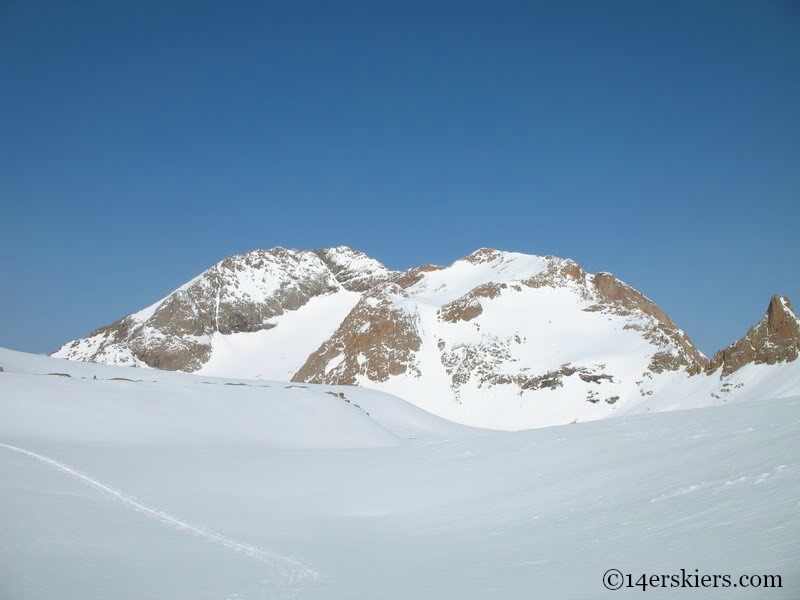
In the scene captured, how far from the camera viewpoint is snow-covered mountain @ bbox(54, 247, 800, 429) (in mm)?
85312

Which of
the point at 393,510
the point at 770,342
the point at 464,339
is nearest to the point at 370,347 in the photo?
the point at 464,339

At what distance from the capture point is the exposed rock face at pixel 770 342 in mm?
75438

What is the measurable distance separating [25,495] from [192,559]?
313cm

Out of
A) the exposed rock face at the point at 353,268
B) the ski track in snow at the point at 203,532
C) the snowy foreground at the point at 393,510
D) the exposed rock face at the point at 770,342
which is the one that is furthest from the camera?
the exposed rock face at the point at 353,268

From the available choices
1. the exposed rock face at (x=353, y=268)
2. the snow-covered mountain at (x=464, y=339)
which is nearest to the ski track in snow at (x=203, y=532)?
the snow-covered mountain at (x=464, y=339)

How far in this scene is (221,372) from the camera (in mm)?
134250

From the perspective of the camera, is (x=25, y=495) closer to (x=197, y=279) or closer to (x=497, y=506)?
(x=497, y=506)

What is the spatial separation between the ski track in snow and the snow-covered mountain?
70.5 meters

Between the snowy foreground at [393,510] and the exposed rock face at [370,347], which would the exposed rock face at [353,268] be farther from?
the snowy foreground at [393,510]

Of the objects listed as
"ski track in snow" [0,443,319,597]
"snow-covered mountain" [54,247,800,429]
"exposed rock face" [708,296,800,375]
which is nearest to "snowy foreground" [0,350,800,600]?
"ski track in snow" [0,443,319,597]

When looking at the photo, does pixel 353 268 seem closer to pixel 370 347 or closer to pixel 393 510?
pixel 370 347

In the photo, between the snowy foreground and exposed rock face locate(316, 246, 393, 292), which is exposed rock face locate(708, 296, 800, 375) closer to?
the snowy foreground

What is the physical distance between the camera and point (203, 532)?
10.0m

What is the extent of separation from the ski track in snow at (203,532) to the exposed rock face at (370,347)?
296ft
